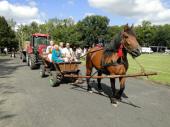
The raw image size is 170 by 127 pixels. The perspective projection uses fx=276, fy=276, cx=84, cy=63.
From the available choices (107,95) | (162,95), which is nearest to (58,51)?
(107,95)

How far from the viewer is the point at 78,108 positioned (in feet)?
26.0

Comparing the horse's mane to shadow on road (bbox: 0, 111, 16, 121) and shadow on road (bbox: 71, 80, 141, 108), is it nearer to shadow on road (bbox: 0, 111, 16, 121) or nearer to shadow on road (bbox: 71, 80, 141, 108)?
shadow on road (bbox: 71, 80, 141, 108)

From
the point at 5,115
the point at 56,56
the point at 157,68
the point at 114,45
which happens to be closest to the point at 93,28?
the point at 157,68

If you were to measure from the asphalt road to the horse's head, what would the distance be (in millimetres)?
1615

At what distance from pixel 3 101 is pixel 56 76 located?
3282 mm

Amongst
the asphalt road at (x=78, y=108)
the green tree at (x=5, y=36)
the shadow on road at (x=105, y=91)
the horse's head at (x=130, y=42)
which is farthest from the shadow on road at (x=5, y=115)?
the green tree at (x=5, y=36)

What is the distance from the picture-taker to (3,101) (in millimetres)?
8922

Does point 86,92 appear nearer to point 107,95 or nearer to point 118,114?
point 107,95

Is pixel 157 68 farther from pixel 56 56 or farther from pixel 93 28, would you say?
pixel 93 28

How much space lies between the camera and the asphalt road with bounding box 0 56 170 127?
656 cm

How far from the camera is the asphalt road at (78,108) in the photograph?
6.56 m

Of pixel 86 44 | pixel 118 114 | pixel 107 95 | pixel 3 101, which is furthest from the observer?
pixel 86 44

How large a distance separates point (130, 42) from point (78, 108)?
7.95ft

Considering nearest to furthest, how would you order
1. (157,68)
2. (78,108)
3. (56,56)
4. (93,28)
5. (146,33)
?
(78,108)
(56,56)
(157,68)
(93,28)
(146,33)
